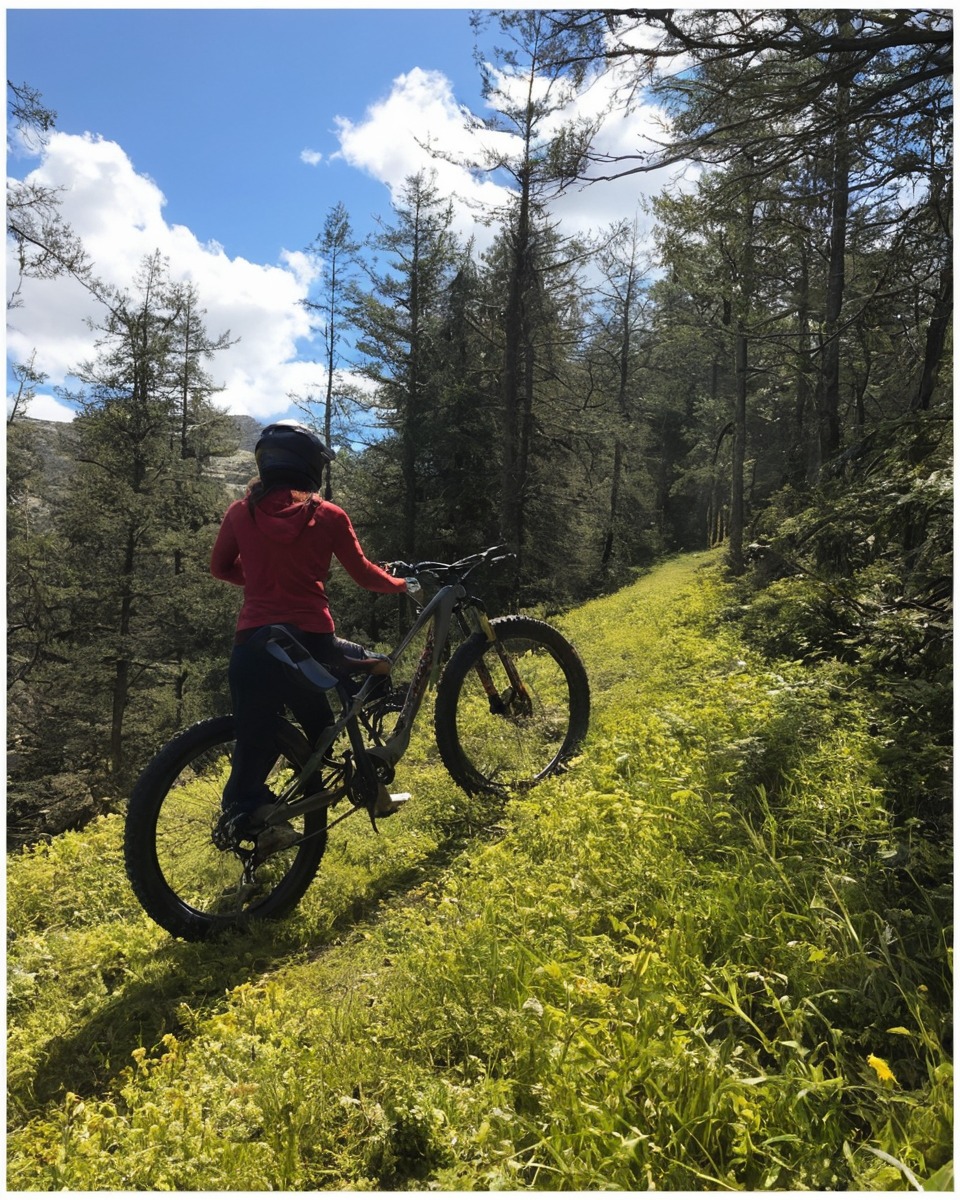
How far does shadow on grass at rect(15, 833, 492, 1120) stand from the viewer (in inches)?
108

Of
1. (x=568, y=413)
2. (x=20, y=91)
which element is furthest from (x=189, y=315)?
(x=20, y=91)

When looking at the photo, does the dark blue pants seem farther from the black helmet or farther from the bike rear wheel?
the black helmet

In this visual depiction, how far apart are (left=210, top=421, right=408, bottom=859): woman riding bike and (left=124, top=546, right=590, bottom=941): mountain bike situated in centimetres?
8

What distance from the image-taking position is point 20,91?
24.8 ft

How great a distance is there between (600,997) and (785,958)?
670 mm

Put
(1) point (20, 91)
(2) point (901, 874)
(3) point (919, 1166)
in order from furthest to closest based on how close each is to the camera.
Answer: (1) point (20, 91) < (2) point (901, 874) < (3) point (919, 1166)

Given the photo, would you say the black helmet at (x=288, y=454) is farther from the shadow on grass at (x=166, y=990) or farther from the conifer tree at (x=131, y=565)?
the conifer tree at (x=131, y=565)

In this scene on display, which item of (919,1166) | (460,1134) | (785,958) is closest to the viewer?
(919,1166)

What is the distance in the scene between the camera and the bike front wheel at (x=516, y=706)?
475cm

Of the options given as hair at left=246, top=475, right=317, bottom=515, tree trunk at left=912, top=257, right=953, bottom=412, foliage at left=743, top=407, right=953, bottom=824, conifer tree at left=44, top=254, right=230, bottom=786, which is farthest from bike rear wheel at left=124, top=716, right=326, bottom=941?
conifer tree at left=44, top=254, right=230, bottom=786

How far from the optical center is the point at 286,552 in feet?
11.3

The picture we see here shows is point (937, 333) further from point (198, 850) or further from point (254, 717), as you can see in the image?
point (198, 850)

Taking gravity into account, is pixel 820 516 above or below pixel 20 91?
below

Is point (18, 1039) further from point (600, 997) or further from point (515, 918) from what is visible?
point (600, 997)
